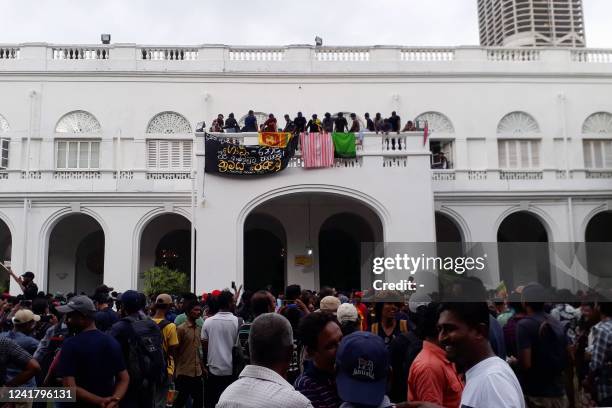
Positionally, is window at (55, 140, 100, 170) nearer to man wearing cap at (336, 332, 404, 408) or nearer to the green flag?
the green flag

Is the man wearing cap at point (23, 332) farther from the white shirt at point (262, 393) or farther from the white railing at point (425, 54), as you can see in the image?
the white railing at point (425, 54)

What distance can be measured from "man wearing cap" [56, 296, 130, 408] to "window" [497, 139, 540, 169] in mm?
20061

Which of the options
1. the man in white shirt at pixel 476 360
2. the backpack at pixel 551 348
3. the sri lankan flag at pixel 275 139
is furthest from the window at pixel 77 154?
the man in white shirt at pixel 476 360

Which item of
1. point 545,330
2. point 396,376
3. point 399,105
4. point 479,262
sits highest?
point 399,105

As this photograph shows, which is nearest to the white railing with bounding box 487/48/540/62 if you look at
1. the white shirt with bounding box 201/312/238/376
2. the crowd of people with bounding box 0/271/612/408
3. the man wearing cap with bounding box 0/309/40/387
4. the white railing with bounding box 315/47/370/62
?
the white railing with bounding box 315/47/370/62

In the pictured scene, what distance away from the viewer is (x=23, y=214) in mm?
20141

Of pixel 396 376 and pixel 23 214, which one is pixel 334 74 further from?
pixel 396 376

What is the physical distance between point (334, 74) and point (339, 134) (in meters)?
5.79

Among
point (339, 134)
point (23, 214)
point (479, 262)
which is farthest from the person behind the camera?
point (23, 214)

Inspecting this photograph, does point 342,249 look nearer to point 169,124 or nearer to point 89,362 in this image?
point 169,124

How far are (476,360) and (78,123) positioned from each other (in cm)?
2133

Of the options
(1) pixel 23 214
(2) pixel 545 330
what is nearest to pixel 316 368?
(2) pixel 545 330

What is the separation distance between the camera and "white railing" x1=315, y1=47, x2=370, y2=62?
76.0 feet

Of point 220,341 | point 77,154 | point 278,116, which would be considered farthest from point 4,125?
point 220,341
